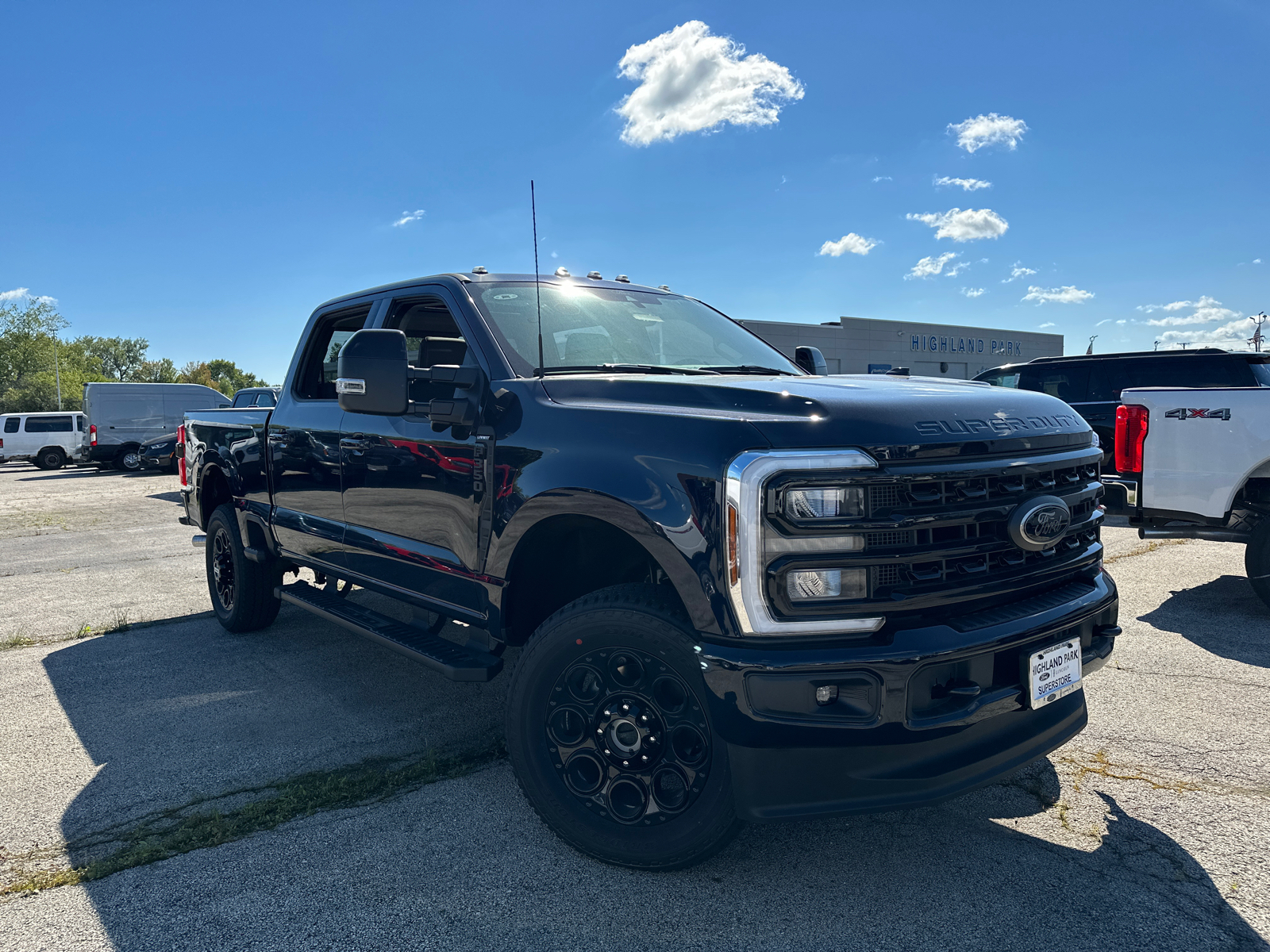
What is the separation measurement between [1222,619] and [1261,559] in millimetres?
464

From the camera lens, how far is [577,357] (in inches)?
135

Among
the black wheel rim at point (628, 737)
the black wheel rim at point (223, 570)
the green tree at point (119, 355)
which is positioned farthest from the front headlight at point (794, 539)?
the green tree at point (119, 355)

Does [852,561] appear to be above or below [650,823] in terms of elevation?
above

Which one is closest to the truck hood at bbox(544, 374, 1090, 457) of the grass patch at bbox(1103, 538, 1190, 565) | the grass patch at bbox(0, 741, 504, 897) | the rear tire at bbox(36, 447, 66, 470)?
the grass patch at bbox(0, 741, 504, 897)

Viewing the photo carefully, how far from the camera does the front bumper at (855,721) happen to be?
2232mm

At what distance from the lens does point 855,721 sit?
2.23m

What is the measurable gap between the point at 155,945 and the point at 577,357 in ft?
7.77

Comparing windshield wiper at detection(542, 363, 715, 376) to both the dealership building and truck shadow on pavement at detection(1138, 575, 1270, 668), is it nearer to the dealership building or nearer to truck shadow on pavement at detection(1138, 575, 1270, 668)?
truck shadow on pavement at detection(1138, 575, 1270, 668)

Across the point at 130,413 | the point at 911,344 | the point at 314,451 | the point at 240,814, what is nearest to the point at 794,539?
the point at 240,814

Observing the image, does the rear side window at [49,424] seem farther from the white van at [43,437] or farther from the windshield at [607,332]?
the windshield at [607,332]

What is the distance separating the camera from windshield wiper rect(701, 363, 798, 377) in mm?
3629

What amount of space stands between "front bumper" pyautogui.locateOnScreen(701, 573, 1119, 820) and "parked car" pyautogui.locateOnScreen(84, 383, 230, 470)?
80.3 feet

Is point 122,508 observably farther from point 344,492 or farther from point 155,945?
point 155,945

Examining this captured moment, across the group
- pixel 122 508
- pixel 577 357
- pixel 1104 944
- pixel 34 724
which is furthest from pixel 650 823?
pixel 122 508
